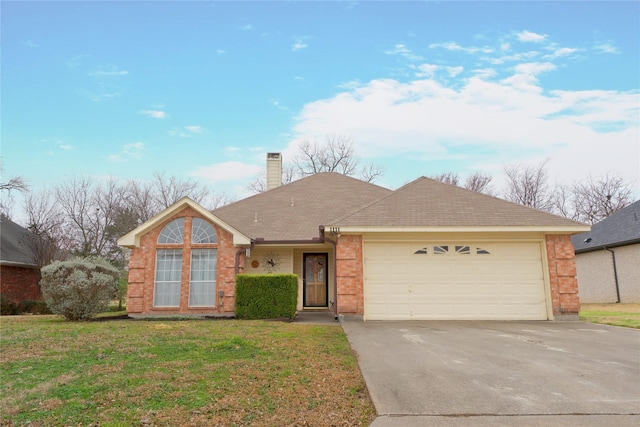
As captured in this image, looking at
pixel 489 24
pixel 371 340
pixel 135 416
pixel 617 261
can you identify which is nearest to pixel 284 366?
pixel 135 416

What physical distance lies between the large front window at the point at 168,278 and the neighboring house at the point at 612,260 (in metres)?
19.1

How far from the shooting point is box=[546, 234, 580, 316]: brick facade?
439 inches

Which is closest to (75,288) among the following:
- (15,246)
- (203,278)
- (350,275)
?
(203,278)

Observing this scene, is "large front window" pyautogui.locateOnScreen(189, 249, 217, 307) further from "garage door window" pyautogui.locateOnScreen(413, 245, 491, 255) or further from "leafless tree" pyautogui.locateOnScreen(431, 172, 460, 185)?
"leafless tree" pyautogui.locateOnScreen(431, 172, 460, 185)

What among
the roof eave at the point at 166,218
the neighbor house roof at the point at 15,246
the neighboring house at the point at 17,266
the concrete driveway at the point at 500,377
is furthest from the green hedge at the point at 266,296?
the neighbor house roof at the point at 15,246

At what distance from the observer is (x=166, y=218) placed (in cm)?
1287

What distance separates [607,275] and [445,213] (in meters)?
13.3

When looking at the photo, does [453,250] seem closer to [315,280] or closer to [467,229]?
[467,229]

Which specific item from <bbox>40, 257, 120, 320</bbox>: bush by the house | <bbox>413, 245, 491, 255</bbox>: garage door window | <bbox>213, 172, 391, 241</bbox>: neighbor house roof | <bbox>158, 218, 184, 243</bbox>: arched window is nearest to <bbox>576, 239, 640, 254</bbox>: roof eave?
<bbox>413, 245, 491, 255</bbox>: garage door window

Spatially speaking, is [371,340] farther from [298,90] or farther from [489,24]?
[298,90]

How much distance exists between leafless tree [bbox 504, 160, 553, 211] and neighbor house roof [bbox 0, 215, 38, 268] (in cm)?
3622

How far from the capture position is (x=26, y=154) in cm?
1900

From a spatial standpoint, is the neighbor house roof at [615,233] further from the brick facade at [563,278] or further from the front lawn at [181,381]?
the front lawn at [181,381]

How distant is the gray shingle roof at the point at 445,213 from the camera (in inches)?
443
